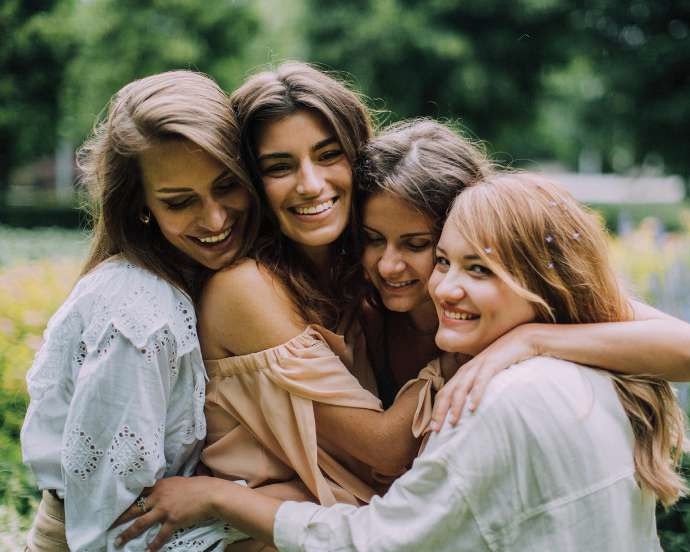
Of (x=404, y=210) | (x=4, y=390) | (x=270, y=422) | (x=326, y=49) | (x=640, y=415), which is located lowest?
(x=4, y=390)

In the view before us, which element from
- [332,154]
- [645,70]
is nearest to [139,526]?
[332,154]

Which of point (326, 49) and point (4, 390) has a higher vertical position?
point (326, 49)

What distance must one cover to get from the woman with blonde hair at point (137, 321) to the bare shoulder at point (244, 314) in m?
0.09

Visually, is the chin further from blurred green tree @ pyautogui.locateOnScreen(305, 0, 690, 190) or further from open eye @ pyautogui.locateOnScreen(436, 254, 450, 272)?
blurred green tree @ pyautogui.locateOnScreen(305, 0, 690, 190)

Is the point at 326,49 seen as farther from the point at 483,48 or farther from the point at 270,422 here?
the point at 270,422

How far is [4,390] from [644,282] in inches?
184

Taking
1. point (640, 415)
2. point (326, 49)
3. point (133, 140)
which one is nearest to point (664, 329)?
point (640, 415)

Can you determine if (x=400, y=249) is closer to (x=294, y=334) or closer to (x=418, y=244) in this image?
(x=418, y=244)

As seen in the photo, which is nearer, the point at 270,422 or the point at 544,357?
the point at 544,357

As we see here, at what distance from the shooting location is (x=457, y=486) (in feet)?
6.31

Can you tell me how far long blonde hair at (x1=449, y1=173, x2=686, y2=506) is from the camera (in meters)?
2.13

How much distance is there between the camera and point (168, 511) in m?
2.33

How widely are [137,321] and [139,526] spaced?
23.8 inches

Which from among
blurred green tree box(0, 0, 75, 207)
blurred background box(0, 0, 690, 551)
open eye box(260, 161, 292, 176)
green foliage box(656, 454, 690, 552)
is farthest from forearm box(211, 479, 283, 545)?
blurred green tree box(0, 0, 75, 207)
